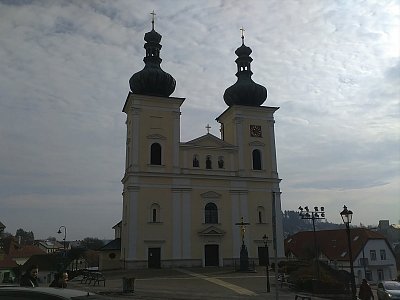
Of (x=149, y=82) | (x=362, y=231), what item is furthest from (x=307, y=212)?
(x=362, y=231)

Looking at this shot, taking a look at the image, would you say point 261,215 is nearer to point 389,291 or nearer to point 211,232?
point 211,232

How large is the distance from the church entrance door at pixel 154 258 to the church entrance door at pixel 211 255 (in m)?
4.52

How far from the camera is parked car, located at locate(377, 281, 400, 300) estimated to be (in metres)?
19.7

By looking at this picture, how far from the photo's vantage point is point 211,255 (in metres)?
40.9

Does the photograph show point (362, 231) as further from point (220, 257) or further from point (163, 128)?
point (163, 128)

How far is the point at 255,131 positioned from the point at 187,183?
376 inches

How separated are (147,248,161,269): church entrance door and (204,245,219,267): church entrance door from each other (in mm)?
4521

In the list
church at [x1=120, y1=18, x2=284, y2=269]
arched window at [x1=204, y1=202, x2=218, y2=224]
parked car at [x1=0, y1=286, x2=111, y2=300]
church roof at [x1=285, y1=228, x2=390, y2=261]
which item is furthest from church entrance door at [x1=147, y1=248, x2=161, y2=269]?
parked car at [x1=0, y1=286, x2=111, y2=300]

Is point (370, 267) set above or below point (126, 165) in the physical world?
below

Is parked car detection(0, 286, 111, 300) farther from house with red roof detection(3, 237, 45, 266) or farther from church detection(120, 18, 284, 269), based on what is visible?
house with red roof detection(3, 237, 45, 266)

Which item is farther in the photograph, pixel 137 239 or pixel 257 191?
pixel 257 191

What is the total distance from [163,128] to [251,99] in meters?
10.5

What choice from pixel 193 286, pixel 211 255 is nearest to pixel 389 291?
pixel 193 286

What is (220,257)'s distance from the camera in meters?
41.0
